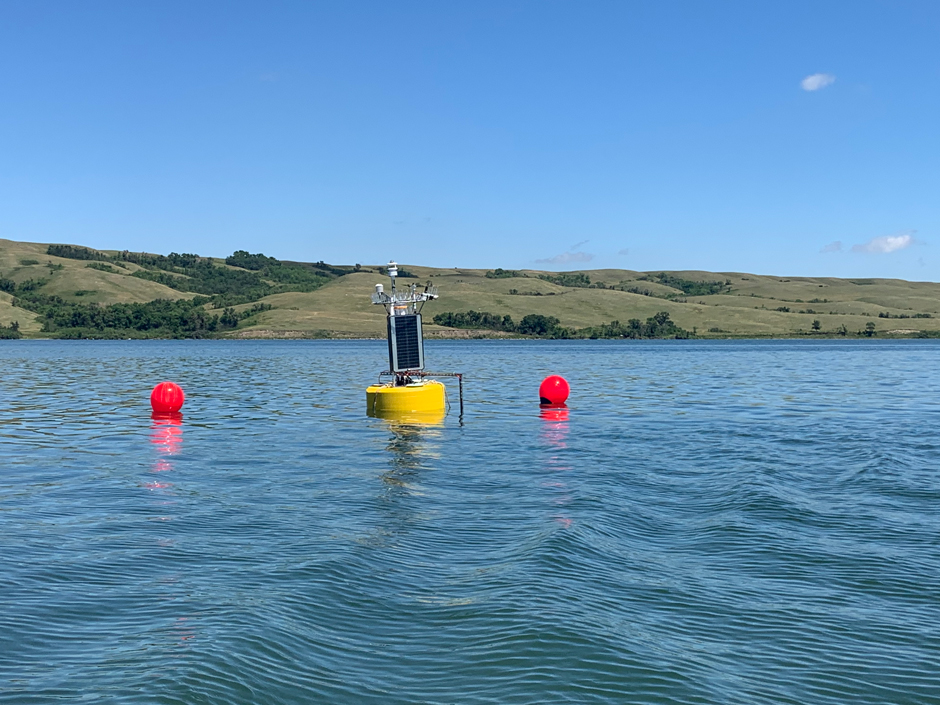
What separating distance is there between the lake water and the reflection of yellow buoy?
589 centimetres

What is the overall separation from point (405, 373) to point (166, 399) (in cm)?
1174

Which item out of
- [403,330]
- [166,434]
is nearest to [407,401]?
[403,330]

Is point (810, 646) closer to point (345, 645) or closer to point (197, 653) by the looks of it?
point (345, 645)

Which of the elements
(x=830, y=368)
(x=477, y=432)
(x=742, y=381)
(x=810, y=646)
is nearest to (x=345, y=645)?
(x=810, y=646)

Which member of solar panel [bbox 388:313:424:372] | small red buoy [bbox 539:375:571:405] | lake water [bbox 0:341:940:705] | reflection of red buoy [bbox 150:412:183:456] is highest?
solar panel [bbox 388:313:424:372]

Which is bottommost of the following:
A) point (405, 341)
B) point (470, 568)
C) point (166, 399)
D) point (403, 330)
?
point (470, 568)

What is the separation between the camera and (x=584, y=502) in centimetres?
2169

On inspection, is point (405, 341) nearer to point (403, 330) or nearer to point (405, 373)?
point (403, 330)

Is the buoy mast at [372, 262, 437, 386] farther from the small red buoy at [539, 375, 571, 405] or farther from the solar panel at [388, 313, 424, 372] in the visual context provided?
the small red buoy at [539, 375, 571, 405]

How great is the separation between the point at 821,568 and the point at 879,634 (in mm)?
3286


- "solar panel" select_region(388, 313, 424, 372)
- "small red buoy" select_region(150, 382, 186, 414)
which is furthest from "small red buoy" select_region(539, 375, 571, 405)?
"small red buoy" select_region(150, 382, 186, 414)

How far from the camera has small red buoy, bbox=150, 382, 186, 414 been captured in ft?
142

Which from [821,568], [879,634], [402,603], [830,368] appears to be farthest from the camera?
[830,368]

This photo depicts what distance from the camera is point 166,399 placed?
1705 inches
